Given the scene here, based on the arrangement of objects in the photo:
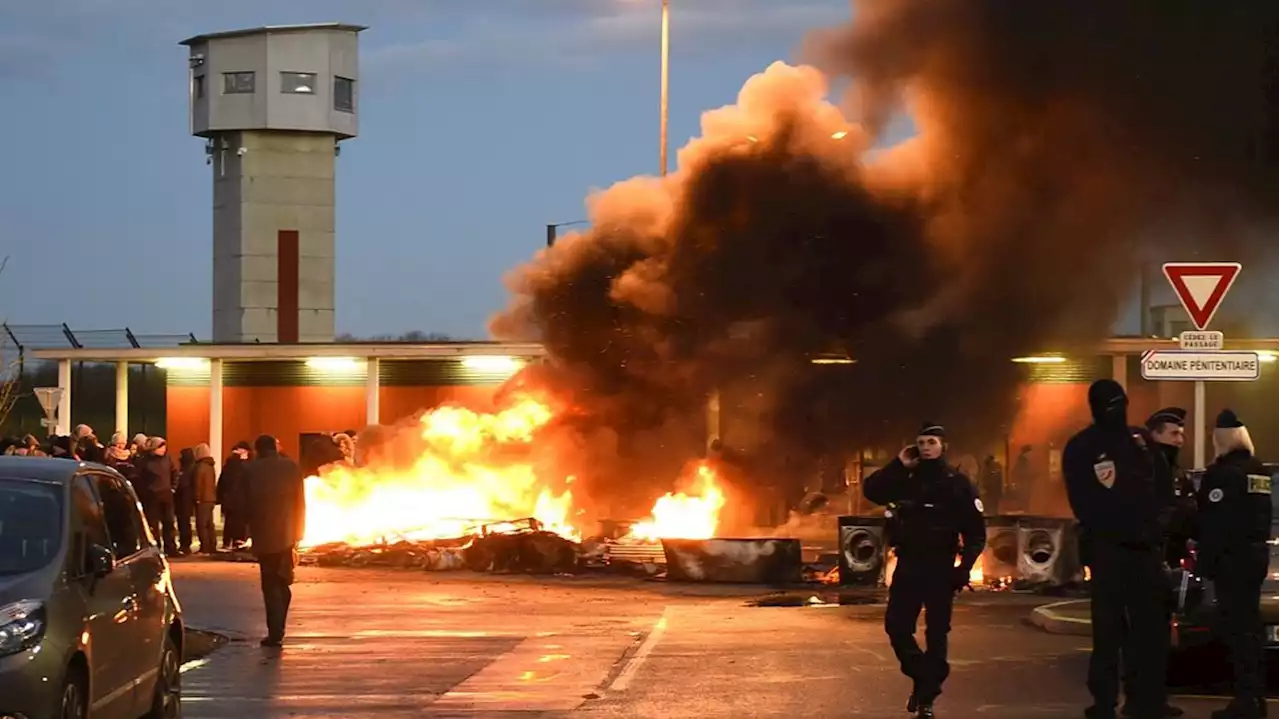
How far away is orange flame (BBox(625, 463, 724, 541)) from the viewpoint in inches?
1043

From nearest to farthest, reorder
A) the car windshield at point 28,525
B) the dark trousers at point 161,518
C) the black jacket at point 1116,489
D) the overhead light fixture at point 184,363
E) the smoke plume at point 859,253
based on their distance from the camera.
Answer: the car windshield at point 28,525 → the black jacket at point 1116,489 → the dark trousers at point 161,518 → the smoke plume at point 859,253 → the overhead light fixture at point 184,363

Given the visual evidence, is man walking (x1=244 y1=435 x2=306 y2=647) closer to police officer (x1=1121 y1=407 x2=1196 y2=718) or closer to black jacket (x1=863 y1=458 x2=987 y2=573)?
black jacket (x1=863 y1=458 x2=987 y2=573)

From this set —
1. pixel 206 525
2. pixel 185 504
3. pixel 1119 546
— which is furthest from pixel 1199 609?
pixel 185 504

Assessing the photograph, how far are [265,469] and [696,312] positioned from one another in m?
13.7

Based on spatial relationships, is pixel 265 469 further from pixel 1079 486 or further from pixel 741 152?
pixel 741 152

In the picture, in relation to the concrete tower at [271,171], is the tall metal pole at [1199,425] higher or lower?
lower

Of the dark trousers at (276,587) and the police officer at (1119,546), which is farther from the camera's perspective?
the dark trousers at (276,587)

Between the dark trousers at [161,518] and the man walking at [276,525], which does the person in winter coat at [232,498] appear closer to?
the dark trousers at [161,518]

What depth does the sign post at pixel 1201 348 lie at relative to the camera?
49.3ft

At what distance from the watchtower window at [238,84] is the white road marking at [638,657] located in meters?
37.3

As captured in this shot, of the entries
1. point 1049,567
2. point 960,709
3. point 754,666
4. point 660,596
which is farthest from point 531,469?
point 960,709

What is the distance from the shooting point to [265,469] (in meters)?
15.6

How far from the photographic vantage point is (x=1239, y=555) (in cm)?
1079

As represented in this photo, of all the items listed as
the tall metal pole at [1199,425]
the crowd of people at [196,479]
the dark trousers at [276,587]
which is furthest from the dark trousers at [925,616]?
the tall metal pole at [1199,425]
